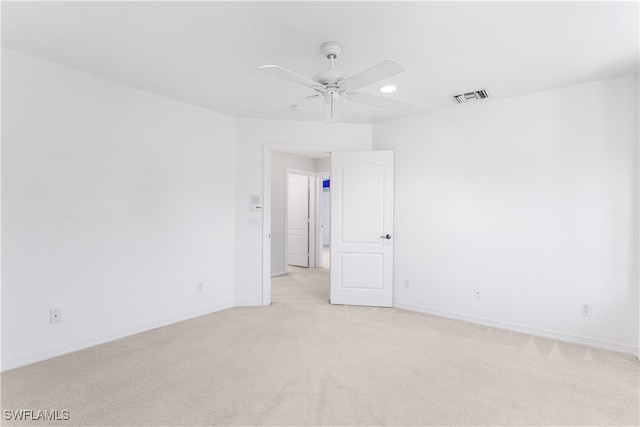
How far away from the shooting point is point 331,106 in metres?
2.48

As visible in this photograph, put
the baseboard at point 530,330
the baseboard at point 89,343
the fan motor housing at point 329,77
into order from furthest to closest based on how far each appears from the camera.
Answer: the baseboard at point 530,330, the baseboard at point 89,343, the fan motor housing at point 329,77

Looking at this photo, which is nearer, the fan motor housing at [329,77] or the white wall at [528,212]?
the fan motor housing at [329,77]

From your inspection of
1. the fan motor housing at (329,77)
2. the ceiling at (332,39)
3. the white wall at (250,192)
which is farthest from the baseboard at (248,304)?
the fan motor housing at (329,77)

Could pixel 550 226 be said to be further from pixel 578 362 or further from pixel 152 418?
pixel 152 418

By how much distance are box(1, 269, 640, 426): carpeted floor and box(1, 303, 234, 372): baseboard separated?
8 centimetres

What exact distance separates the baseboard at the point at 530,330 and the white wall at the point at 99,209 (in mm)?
2617

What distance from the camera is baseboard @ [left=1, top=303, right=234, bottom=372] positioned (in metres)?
2.63

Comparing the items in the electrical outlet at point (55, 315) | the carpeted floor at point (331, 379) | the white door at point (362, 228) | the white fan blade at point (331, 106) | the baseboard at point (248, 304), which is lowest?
the carpeted floor at point (331, 379)

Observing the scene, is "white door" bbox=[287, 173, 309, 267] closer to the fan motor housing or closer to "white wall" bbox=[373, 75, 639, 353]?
"white wall" bbox=[373, 75, 639, 353]

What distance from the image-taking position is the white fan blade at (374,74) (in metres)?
1.87

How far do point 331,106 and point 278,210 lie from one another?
4218 mm

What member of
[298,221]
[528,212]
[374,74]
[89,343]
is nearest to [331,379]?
[374,74]

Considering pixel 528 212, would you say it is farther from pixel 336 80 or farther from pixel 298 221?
pixel 298 221

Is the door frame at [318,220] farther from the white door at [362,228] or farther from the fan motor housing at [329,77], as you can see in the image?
the fan motor housing at [329,77]
